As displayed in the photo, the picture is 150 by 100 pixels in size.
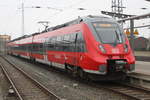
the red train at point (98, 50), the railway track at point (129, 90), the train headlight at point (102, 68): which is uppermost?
the red train at point (98, 50)

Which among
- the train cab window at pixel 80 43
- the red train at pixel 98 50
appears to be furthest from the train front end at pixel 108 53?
the train cab window at pixel 80 43

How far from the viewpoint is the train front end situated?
11055mm

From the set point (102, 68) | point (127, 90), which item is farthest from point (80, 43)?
point (127, 90)

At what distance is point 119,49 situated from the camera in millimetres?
11555

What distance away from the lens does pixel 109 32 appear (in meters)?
12.1

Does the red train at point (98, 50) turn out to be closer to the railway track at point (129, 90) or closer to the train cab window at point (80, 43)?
the train cab window at point (80, 43)

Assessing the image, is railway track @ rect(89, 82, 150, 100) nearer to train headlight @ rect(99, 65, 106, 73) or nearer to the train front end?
the train front end

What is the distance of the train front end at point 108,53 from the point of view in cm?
1105

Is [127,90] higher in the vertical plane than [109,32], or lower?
lower

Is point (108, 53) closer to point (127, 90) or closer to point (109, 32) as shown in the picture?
point (109, 32)

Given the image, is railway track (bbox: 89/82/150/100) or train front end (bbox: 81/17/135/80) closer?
railway track (bbox: 89/82/150/100)

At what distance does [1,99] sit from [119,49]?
535cm

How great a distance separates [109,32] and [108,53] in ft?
4.31

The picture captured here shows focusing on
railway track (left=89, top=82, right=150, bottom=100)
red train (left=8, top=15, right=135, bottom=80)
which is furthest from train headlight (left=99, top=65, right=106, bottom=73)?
railway track (left=89, top=82, right=150, bottom=100)
